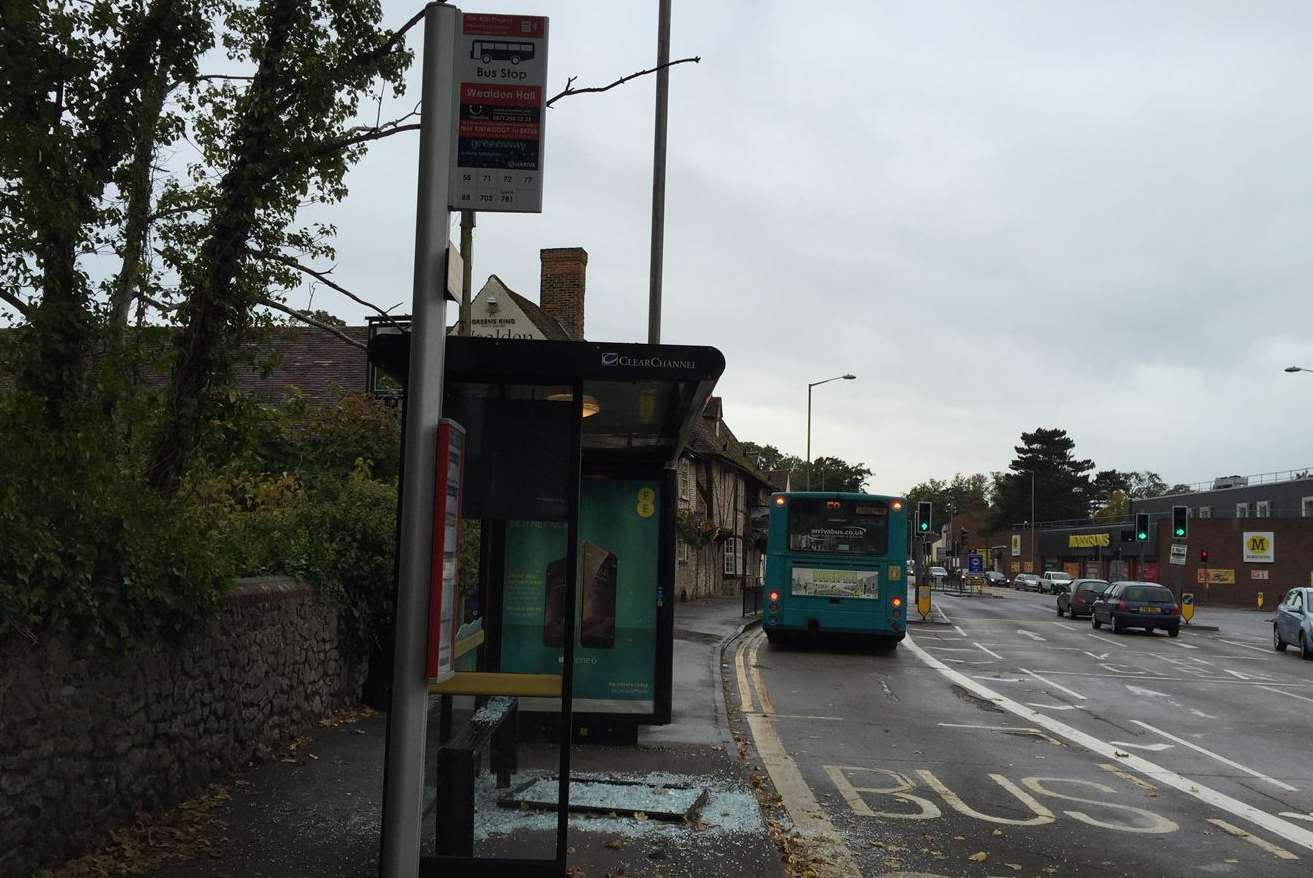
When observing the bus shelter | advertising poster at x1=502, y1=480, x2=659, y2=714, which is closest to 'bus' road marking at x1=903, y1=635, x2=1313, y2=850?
the bus shelter

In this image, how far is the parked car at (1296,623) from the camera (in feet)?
76.9

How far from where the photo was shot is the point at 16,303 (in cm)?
788

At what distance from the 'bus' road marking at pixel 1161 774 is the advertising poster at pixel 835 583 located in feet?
13.1

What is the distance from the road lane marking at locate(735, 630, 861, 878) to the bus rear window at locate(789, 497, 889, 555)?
27.9 feet

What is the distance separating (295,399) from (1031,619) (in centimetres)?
3024

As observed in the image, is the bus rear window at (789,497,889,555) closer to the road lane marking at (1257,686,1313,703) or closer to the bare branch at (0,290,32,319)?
the road lane marking at (1257,686,1313,703)

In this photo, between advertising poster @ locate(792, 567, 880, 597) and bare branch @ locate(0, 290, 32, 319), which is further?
advertising poster @ locate(792, 567, 880, 597)

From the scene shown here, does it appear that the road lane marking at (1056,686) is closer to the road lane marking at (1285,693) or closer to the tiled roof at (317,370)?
the road lane marking at (1285,693)

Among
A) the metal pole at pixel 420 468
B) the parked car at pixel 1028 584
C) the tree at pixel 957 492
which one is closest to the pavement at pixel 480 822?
the metal pole at pixel 420 468

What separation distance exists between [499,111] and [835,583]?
53.6ft

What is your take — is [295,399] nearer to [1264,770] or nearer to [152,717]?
[152,717]

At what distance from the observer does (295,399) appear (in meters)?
10.8

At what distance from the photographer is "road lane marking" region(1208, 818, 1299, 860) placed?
22.6 ft

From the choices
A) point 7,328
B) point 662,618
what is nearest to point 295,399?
point 7,328
